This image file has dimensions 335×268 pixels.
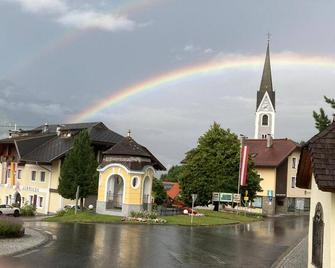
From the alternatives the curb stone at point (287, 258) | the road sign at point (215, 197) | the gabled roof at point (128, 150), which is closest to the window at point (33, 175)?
the gabled roof at point (128, 150)

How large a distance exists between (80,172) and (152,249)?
27.2m

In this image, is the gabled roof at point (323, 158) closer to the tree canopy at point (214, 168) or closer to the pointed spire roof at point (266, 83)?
the tree canopy at point (214, 168)

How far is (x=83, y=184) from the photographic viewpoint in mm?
49875

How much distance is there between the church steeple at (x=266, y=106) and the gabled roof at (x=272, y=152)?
59816 mm

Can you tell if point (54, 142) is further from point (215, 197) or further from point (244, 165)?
point (244, 165)

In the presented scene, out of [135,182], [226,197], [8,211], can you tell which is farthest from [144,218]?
[8,211]

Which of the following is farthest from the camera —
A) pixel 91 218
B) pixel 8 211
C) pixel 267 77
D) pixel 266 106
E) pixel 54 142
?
pixel 267 77

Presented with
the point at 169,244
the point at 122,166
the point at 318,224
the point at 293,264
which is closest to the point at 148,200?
the point at 122,166

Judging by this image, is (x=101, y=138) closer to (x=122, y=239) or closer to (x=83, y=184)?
(x=83, y=184)

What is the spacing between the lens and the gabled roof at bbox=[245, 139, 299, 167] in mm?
72250

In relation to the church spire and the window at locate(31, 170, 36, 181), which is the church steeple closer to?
the church spire

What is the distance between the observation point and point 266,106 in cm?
13838

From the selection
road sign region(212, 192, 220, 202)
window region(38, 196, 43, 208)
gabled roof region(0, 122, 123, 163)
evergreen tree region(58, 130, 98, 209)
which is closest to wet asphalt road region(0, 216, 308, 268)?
evergreen tree region(58, 130, 98, 209)

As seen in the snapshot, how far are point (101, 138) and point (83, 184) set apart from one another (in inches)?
479
